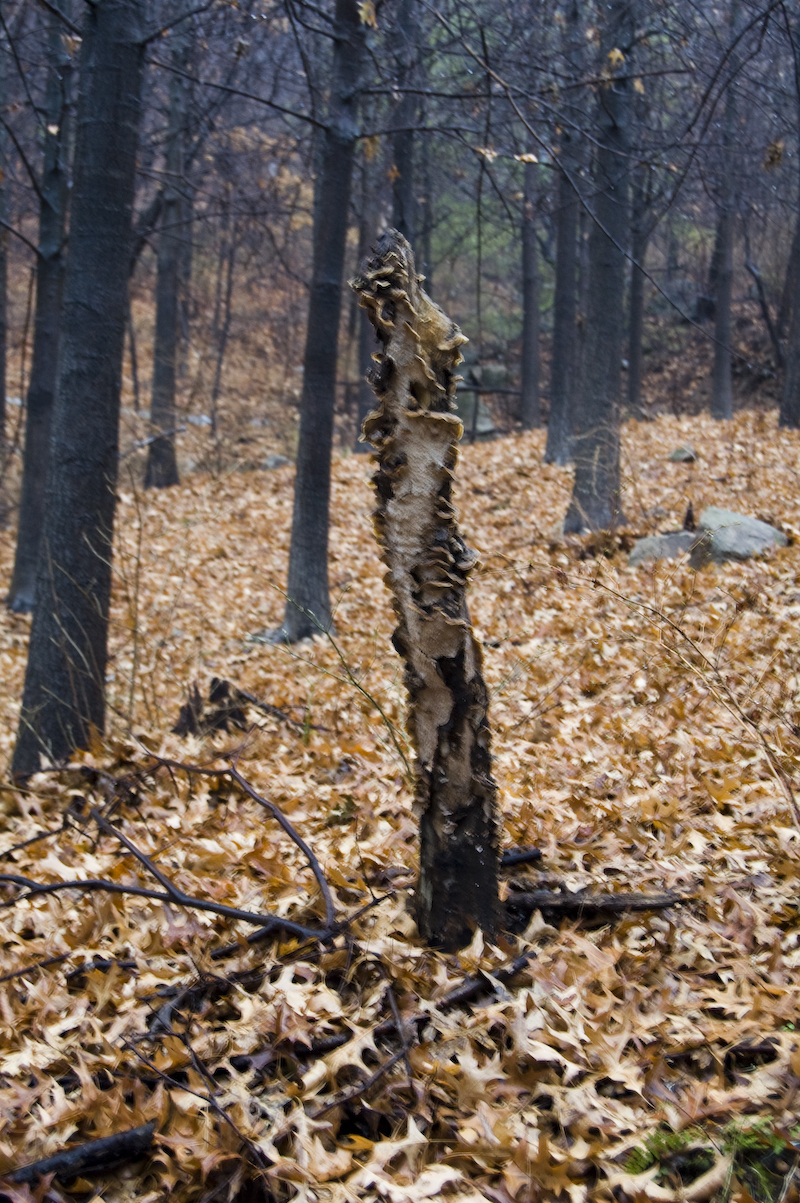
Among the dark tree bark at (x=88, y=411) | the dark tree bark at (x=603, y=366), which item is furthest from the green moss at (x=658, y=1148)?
the dark tree bark at (x=603, y=366)

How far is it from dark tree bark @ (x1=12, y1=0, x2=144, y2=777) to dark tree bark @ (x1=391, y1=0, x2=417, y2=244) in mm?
2085

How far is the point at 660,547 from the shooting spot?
311 inches

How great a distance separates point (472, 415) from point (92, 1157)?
2034 cm

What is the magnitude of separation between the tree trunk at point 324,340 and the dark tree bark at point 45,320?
265cm

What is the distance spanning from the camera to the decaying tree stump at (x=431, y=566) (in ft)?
7.62

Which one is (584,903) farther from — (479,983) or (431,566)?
(431,566)

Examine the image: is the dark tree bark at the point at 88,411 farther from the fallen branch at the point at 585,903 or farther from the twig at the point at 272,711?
the fallen branch at the point at 585,903

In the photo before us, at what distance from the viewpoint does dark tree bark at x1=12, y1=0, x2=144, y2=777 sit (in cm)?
501

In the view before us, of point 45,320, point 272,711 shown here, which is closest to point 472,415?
point 45,320

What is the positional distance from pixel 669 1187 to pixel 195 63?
459 inches

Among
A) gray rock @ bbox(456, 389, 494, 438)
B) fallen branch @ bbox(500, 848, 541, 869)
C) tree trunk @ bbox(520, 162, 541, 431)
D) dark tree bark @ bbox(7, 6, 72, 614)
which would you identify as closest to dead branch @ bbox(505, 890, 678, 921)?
fallen branch @ bbox(500, 848, 541, 869)

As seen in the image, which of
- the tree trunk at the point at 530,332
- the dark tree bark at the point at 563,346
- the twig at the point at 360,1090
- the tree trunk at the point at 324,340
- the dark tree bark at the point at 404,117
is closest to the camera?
the twig at the point at 360,1090

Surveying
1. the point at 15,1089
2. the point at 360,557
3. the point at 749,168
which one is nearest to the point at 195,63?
the point at 360,557

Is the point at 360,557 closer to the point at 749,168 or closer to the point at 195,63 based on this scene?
the point at 195,63
